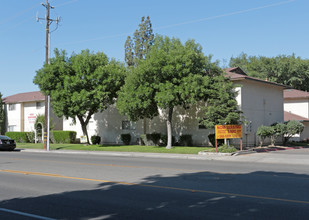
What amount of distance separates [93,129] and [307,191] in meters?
32.0

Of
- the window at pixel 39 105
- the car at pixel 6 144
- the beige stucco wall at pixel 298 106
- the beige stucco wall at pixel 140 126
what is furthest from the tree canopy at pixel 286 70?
the car at pixel 6 144

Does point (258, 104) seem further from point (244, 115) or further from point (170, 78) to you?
point (170, 78)

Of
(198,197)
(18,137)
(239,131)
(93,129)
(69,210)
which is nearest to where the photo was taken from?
(69,210)

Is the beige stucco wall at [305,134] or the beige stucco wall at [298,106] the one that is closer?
the beige stucco wall at [305,134]

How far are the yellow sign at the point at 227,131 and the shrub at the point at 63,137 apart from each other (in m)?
20.8

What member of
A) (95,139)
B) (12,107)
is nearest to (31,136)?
(12,107)

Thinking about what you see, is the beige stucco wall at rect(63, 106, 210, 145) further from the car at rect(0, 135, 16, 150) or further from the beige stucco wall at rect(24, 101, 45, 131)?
the car at rect(0, 135, 16, 150)

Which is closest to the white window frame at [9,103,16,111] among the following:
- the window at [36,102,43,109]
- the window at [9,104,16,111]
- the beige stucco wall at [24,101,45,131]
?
the window at [9,104,16,111]

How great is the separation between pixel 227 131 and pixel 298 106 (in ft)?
74.1

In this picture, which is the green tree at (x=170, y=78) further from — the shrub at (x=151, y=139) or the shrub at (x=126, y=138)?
the shrub at (x=126, y=138)

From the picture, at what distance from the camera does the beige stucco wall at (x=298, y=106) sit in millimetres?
41000

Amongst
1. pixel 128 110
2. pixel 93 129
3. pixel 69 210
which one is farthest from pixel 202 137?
pixel 69 210

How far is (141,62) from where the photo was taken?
2617 cm

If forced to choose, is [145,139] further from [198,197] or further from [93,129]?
[198,197]
